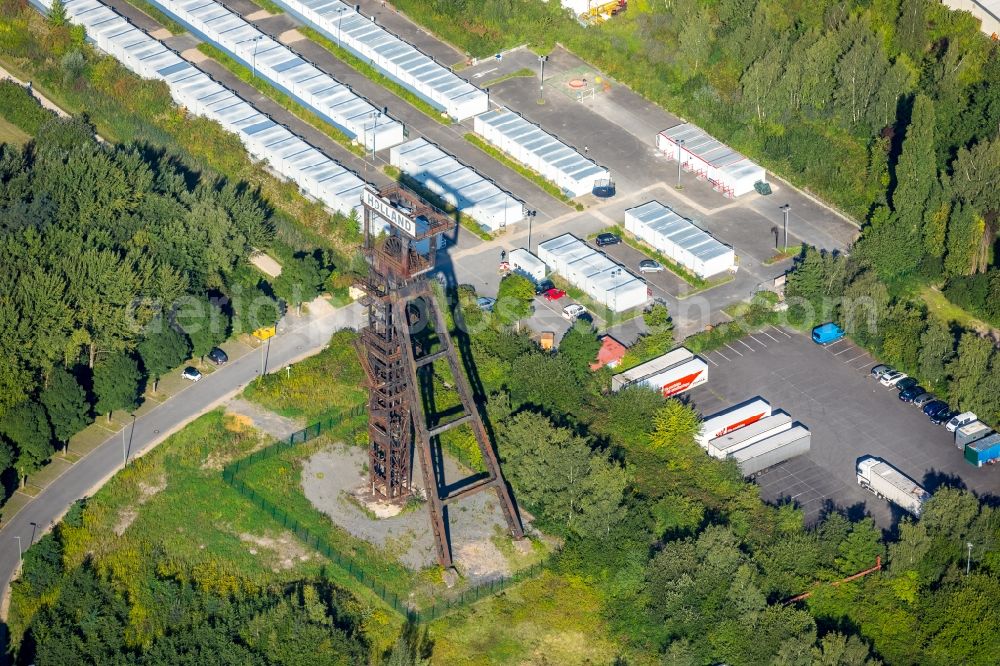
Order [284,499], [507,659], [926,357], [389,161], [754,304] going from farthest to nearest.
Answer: [389,161] → [754,304] → [926,357] → [284,499] → [507,659]

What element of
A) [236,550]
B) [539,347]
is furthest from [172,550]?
[539,347]

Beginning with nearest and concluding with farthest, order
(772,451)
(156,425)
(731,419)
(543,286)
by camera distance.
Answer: (772,451)
(731,419)
(156,425)
(543,286)

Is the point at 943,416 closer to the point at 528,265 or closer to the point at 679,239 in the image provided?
the point at 679,239

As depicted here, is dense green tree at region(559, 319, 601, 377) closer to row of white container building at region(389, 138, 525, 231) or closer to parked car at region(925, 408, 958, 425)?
row of white container building at region(389, 138, 525, 231)

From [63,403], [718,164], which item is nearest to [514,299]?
[718,164]

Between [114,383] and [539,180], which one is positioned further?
[539,180]

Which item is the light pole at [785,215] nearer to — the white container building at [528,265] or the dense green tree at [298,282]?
the white container building at [528,265]

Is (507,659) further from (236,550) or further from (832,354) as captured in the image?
(832,354)
